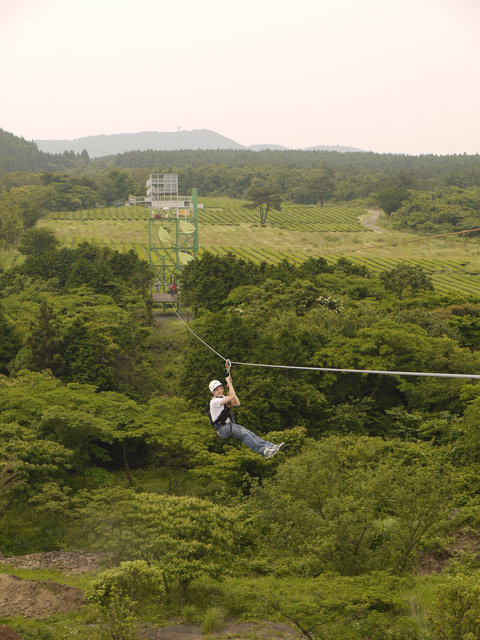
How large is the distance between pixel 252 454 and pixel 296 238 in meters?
67.5

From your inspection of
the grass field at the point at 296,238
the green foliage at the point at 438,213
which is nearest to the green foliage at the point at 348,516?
the grass field at the point at 296,238

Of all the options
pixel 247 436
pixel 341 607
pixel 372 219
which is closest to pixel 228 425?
pixel 247 436

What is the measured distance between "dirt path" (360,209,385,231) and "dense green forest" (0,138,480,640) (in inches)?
2032

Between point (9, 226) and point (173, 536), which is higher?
point (9, 226)

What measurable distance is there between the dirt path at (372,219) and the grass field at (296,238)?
84 centimetres

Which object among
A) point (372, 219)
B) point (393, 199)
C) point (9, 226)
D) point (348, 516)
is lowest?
point (348, 516)

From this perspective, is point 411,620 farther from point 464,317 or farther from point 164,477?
point 464,317

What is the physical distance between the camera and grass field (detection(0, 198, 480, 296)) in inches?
2549

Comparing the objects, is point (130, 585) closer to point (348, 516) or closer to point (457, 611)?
point (348, 516)

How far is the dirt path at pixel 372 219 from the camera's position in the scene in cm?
9731

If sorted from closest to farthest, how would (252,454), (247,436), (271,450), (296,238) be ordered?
(271,450) → (247,436) → (252,454) → (296,238)

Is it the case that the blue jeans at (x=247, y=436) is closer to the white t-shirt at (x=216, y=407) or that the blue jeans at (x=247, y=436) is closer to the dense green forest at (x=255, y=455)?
the white t-shirt at (x=216, y=407)

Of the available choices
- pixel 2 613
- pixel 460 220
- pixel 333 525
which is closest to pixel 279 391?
pixel 333 525

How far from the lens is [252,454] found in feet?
69.4
